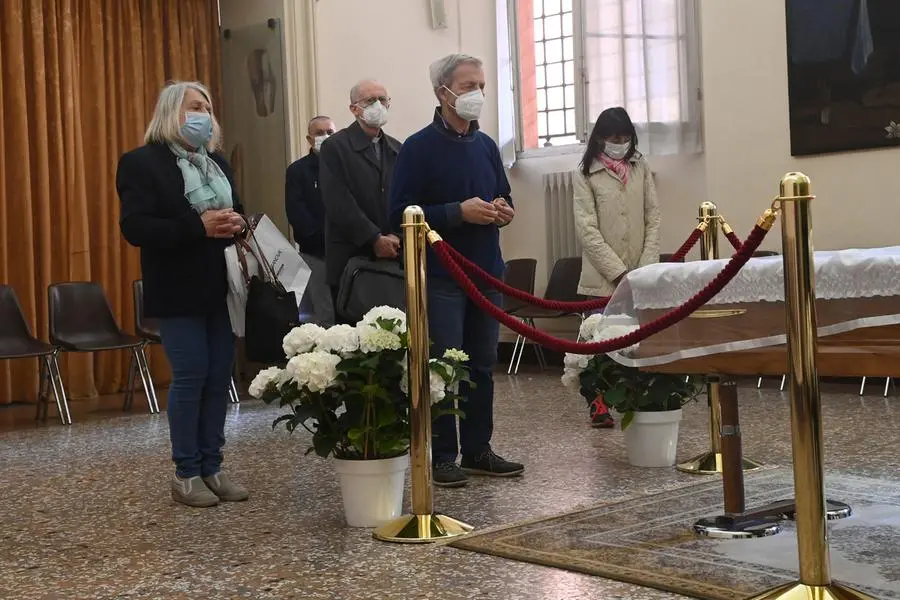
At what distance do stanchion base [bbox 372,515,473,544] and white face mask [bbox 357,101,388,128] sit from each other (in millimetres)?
2294

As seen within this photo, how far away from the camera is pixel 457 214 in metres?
3.97

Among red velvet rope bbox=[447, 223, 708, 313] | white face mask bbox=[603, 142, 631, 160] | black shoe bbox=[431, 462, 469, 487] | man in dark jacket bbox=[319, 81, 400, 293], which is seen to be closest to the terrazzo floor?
black shoe bbox=[431, 462, 469, 487]

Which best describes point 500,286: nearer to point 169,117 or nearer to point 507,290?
point 507,290

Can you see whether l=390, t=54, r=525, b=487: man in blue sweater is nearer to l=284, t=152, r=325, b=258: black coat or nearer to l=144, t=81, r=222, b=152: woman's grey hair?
l=144, t=81, r=222, b=152: woman's grey hair

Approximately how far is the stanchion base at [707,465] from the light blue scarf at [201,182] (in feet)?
6.23

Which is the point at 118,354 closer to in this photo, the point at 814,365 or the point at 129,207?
the point at 129,207

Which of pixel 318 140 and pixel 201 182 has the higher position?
pixel 318 140

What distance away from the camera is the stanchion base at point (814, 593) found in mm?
2344

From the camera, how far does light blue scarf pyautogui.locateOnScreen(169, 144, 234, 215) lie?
3.89 meters

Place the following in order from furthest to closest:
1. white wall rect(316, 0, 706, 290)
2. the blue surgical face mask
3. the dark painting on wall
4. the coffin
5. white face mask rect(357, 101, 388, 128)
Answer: white wall rect(316, 0, 706, 290) → the dark painting on wall → white face mask rect(357, 101, 388, 128) → the blue surgical face mask → the coffin

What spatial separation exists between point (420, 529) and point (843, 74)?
4.87m

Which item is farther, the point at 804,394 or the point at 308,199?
the point at 308,199

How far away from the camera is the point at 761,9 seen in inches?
287

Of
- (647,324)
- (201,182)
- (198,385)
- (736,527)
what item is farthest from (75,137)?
(736,527)
